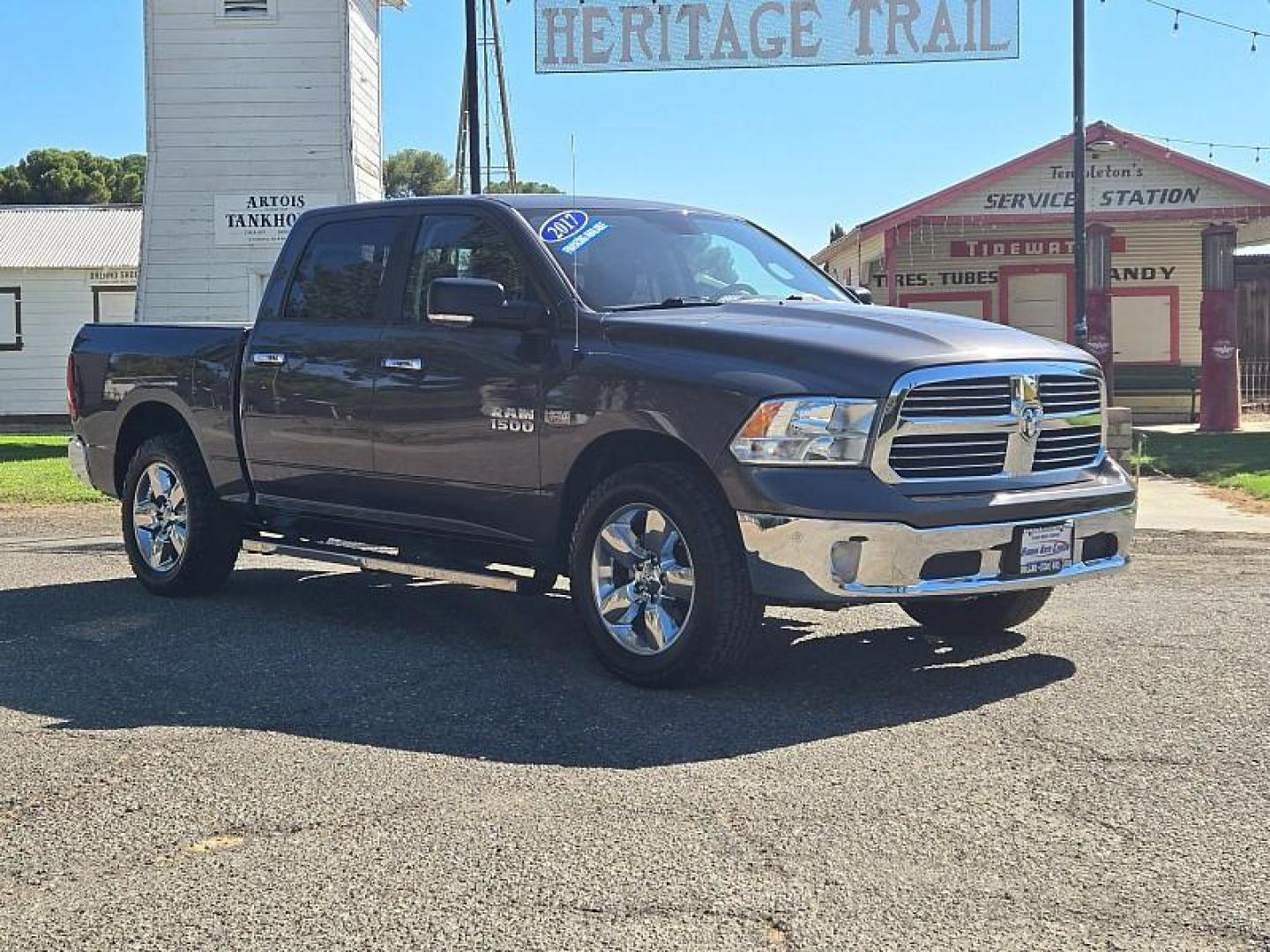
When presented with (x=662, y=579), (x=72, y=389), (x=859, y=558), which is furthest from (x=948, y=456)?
(x=72, y=389)

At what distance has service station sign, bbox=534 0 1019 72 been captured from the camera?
60.6 feet

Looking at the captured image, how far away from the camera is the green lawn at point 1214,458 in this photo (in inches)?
600

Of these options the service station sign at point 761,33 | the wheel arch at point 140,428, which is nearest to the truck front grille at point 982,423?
the wheel arch at point 140,428

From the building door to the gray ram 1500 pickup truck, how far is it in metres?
20.2

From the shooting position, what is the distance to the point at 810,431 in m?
5.50

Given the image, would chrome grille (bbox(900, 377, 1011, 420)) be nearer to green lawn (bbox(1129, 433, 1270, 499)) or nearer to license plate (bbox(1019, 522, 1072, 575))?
license plate (bbox(1019, 522, 1072, 575))

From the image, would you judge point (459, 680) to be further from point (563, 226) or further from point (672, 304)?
point (563, 226)

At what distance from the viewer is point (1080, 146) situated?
17312mm

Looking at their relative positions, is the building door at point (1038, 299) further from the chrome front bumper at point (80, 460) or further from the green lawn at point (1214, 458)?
the chrome front bumper at point (80, 460)

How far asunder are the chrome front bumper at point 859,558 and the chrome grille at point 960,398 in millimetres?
417

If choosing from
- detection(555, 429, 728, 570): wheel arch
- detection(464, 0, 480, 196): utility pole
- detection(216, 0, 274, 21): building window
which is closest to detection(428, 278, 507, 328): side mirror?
detection(555, 429, 728, 570): wheel arch

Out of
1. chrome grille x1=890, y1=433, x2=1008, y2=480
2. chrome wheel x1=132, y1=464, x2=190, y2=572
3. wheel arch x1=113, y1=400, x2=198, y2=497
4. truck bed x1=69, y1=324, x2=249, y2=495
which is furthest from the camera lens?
wheel arch x1=113, y1=400, x2=198, y2=497

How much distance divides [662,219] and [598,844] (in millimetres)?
3782

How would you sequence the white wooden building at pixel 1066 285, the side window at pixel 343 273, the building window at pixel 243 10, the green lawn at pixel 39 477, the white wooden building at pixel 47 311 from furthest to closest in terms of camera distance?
the white wooden building at pixel 47 311, the white wooden building at pixel 1066 285, the building window at pixel 243 10, the green lawn at pixel 39 477, the side window at pixel 343 273
